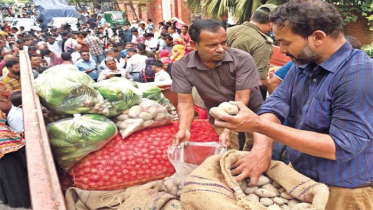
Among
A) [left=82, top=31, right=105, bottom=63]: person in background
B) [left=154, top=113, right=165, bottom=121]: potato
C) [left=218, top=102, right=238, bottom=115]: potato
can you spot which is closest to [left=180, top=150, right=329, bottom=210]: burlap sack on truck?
[left=218, top=102, right=238, bottom=115]: potato

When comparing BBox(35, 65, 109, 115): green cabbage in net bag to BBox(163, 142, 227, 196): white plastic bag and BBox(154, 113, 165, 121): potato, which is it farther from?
BBox(163, 142, 227, 196): white plastic bag

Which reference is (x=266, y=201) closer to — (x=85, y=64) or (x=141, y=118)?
(x=141, y=118)

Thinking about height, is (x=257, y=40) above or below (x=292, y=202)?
above

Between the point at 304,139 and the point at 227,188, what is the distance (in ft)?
1.16

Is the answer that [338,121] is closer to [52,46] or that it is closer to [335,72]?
[335,72]

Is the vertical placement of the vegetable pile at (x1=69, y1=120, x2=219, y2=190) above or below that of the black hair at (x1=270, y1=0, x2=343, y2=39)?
below

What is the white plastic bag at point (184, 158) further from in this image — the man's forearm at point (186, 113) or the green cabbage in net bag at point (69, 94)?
the green cabbage in net bag at point (69, 94)

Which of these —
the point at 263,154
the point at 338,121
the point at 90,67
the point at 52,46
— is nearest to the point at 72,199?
the point at 263,154

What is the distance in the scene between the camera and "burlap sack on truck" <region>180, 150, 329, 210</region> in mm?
1161

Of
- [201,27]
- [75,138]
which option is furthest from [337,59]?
[75,138]

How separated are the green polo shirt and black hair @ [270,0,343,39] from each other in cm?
174

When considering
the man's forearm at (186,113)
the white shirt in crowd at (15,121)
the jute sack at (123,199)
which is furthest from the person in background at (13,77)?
the man's forearm at (186,113)

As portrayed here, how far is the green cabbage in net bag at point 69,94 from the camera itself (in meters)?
2.25

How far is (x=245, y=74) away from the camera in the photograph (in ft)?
7.58
